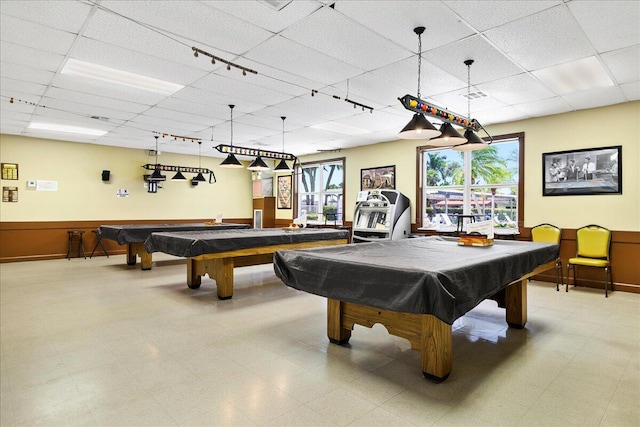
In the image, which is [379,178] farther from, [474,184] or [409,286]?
[409,286]

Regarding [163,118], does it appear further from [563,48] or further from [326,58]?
[563,48]

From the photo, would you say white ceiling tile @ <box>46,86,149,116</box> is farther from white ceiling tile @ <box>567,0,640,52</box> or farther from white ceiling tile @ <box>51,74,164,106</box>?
white ceiling tile @ <box>567,0,640,52</box>

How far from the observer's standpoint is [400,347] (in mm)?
3297

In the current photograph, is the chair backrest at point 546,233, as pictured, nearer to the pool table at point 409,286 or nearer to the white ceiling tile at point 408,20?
the pool table at point 409,286

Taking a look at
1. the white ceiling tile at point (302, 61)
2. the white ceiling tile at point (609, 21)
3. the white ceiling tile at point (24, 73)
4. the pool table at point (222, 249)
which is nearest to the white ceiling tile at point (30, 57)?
the white ceiling tile at point (24, 73)

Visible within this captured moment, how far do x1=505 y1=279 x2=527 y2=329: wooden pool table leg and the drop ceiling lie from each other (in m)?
2.57

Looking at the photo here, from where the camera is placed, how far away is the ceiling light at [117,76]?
14.4 ft

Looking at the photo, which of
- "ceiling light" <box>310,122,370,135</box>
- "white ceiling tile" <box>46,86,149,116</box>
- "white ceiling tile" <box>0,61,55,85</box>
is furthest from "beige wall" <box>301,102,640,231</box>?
"white ceiling tile" <box>0,61,55,85</box>

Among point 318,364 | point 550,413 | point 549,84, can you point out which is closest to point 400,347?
point 318,364

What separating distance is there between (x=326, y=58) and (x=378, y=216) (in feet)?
15.2

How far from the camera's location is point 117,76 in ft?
15.4

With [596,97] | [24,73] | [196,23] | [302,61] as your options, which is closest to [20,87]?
[24,73]

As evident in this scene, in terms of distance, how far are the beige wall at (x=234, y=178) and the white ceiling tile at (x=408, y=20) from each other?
3842mm

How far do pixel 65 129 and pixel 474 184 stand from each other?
28.7 ft
